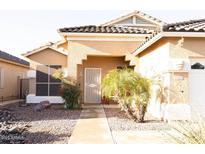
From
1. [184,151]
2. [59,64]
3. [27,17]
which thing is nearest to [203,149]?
[184,151]

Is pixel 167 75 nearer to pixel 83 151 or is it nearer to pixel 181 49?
pixel 181 49

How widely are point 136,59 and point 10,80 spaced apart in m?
11.8

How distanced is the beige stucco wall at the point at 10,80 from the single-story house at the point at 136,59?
4.19 meters

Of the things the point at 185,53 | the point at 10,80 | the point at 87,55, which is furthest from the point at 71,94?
the point at 10,80

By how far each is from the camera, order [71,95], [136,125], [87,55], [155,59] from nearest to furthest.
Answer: [136,125]
[155,59]
[71,95]
[87,55]

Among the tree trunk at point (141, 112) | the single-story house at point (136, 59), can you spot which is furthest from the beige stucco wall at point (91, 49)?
the tree trunk at point (141, 112)

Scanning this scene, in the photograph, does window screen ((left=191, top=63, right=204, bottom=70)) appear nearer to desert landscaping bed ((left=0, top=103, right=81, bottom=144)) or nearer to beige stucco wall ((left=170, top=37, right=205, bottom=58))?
beige stucco wall ((left=170, top=37, right=205, bottom=58))

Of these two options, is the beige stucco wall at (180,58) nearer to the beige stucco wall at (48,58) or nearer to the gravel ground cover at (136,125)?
the gravel ground cover at (136,125)

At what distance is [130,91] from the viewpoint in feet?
47.3

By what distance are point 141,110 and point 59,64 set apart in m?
10.2

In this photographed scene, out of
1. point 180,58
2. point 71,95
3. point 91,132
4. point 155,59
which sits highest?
point 155,59

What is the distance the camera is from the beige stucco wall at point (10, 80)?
86.8 feet

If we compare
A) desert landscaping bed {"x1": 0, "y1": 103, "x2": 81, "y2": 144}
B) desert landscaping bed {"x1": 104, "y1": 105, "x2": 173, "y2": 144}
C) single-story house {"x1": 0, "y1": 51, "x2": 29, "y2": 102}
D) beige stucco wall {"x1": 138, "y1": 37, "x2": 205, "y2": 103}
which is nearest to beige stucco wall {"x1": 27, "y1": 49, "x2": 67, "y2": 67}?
single-story house {"x1": 0, "y1": 51, "x2": 29, "y2": 102}

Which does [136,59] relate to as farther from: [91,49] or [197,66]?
[197,66]
